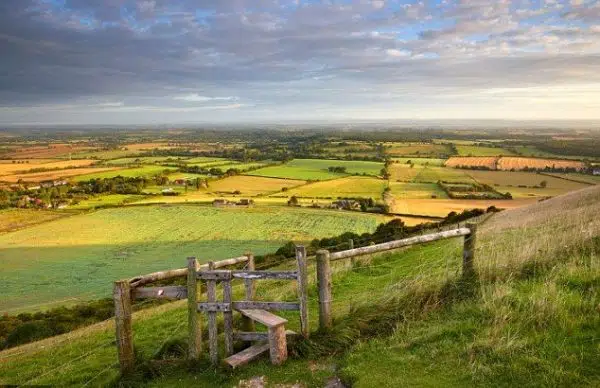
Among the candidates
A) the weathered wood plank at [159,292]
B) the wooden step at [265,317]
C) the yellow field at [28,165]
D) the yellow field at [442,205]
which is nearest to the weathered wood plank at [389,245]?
the wooden step at [265,317]

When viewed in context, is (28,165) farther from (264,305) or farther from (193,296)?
(264,305)

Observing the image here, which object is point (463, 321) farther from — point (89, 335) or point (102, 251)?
point (102, 251)

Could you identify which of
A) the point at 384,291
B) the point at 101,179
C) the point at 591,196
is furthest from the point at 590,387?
the point at 101,179

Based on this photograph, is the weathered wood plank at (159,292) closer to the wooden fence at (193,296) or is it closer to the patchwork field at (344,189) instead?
the wooden fence at (193,296)

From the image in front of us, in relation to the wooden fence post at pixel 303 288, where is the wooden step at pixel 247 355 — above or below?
below

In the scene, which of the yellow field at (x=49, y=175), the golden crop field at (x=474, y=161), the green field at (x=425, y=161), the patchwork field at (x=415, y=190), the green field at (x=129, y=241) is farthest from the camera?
the green field at (x=425, y=161)

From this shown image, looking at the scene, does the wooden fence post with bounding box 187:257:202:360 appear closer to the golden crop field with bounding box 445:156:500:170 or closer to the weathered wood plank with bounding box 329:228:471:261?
the weathered wood plank with bounding box 329:228:471:261
